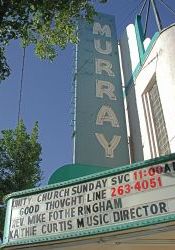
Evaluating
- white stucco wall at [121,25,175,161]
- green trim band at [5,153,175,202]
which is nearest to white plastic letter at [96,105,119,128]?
white stucco wall at [121,25,175,161]

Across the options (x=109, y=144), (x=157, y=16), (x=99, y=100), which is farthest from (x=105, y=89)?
(x=157, y=16)

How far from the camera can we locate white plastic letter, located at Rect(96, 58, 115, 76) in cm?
1724

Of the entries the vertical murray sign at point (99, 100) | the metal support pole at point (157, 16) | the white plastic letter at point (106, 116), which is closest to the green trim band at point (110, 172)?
the vertical murray sign at point (99, 100)

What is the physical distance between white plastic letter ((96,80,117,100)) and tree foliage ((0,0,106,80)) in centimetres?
438

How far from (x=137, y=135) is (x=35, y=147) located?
5.49 m

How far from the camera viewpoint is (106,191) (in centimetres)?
795

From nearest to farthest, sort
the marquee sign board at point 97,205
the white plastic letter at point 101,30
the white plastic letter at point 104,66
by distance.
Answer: the marquee sign board at point 97,205, the white plastic letter at point 104,66, the white plastic letter at point 101,30

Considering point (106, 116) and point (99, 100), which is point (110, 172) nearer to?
point (106, 116)

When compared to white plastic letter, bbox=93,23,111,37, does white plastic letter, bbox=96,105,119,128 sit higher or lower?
lower

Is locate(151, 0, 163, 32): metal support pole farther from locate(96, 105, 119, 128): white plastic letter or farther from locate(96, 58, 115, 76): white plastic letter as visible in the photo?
locate(96, 105, 119, 128): white plastic letter

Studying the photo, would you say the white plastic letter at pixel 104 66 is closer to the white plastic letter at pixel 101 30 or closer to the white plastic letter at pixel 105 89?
the white plastic letter at pixel 105 89

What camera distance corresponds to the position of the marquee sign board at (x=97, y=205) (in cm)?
728

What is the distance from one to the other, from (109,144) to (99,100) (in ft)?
6.86

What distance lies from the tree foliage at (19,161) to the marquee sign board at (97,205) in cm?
831
